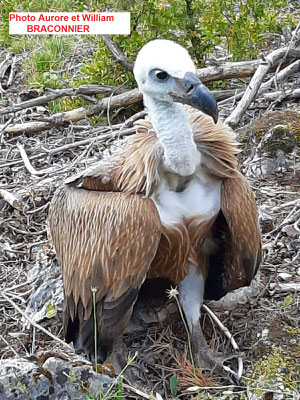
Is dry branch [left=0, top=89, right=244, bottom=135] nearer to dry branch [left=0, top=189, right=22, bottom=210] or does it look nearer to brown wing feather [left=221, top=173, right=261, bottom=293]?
dry branch [left=0, top=189, right=22, bottom=210]

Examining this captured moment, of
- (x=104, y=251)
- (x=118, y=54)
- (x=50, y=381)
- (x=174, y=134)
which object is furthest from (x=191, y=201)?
(x=118, y=54)

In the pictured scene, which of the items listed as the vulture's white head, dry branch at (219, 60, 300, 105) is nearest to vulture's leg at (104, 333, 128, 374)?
the vulture's white head

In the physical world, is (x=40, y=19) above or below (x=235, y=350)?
above

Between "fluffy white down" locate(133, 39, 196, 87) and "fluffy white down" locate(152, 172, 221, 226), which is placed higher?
"fluffy white down" locate(133, 39, 196, 87)

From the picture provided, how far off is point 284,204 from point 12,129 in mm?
2489

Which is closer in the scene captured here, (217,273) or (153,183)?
(153,183)

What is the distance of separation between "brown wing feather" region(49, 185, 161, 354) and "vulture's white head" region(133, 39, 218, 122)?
482 millimetres

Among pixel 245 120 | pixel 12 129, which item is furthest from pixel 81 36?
pixel 245 120

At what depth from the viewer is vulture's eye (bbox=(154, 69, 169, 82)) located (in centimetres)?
373

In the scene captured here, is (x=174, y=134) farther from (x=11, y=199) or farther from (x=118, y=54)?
(x=118, y=54)

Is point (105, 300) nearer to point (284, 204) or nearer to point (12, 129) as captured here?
point (284, 204)

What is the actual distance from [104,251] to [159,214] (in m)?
0.30

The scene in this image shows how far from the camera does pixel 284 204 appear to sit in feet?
17.5

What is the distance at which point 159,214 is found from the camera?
3.88 meters
